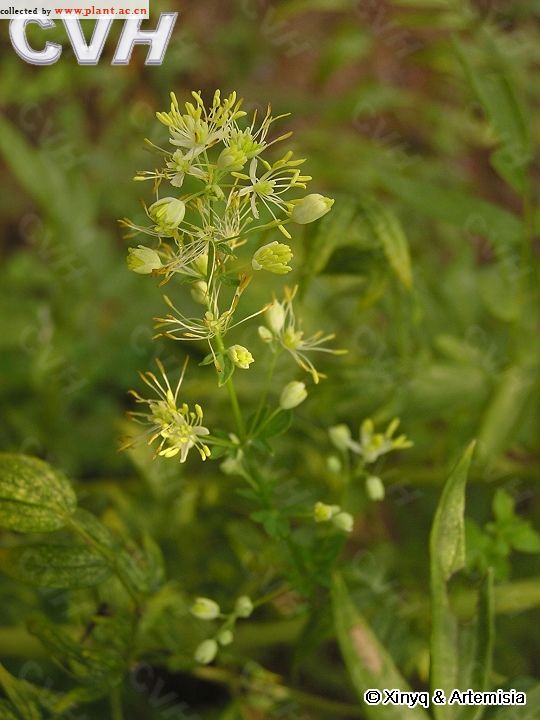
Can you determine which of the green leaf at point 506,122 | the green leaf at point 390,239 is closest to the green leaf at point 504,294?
the green leaf at point 506,122

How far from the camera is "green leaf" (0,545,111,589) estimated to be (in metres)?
0.86

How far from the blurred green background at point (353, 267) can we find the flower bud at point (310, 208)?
26 cm

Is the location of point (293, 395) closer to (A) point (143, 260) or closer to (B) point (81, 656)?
(A) point (143, 260)

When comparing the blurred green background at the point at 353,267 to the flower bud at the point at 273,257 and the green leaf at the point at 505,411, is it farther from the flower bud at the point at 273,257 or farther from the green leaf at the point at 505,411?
the flower bud at the point at 273,257

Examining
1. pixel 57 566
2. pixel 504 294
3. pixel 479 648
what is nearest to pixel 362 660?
pixel 479 648

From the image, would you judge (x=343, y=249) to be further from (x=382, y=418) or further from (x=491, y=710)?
(x=491, y=710)

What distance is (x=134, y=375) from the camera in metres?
1.71

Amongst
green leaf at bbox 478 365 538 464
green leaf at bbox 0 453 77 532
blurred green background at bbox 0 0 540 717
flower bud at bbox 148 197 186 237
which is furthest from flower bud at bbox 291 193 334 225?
green leaf at bbox 478 365 538 464

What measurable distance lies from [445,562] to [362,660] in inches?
6.7

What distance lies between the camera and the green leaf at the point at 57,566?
0.86 meters

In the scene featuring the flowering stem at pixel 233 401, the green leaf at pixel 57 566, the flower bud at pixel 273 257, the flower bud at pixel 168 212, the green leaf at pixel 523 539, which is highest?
the flower bud at pixel 168 212

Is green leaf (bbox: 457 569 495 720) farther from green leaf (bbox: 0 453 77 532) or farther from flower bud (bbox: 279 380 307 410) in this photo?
green leaf (bbox: 0 453 77 532)

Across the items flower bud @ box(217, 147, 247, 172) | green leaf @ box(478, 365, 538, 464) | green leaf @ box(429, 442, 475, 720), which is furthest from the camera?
green leaf @ box(478, 365, 538, 464)

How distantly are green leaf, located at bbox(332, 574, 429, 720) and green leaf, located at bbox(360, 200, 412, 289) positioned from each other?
1.25 ft
